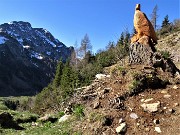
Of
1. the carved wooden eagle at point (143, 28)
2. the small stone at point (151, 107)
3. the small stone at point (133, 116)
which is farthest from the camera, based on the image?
the carved wooden eagle at point (143, 28)

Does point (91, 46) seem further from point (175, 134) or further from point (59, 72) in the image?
point (175, 134)

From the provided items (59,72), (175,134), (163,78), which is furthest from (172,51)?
(175,134)

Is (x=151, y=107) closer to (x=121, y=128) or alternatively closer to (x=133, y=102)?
(x=133, y=102)

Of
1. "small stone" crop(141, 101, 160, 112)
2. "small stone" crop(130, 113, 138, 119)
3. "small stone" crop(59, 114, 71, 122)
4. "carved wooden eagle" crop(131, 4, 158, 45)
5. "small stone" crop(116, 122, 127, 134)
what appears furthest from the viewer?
"carved wooden eagle" crop(131, 4, 158, 45)

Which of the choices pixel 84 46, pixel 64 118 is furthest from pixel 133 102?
pixel 84 46

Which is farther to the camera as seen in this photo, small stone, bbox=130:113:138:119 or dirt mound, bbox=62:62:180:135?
small stone, bbox=130:113:138:119

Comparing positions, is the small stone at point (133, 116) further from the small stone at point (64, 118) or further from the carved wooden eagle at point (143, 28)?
the carved wooden eagle at point (143, 28)

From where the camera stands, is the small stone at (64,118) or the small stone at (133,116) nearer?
the small stone at (133,116)

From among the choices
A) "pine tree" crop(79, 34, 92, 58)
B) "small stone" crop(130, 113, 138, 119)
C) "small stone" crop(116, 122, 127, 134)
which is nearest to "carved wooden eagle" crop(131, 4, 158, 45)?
"small stone" crop(130, 113, 138, 119)

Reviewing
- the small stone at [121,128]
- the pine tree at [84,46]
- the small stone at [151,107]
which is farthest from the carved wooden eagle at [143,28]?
the pine tree at [84,46]

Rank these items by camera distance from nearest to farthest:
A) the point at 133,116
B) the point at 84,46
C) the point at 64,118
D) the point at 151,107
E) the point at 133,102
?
the point at 133,116 → the point at 151,107 → the point at 133,102 → the point at 64,118 → the point at 84,46

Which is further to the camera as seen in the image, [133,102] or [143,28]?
[143,28]

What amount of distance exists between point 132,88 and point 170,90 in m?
2.23

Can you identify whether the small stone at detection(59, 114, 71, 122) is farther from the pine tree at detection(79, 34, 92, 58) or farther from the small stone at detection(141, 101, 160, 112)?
the pine tree at detection(79, 34, 92, 58)
